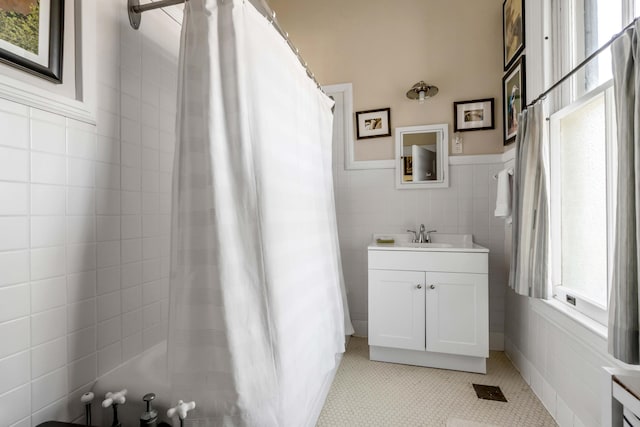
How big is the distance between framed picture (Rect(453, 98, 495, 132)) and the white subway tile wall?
209 cm

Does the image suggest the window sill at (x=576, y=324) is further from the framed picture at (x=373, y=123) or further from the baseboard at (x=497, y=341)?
the framed picture at (x=373, y=123)

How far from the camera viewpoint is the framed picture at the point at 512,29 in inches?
80.3

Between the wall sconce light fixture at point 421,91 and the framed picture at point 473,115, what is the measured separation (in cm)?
21

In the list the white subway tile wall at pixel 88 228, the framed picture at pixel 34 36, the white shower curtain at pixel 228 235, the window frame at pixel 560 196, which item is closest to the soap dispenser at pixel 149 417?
the white shower curtain at pixel 228 235

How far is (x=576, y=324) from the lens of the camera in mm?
1374

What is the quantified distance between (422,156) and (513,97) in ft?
2.42

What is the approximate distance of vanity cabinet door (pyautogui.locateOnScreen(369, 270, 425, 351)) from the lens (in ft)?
7.00

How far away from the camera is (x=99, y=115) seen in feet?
3.58

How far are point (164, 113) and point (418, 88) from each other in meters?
1.96

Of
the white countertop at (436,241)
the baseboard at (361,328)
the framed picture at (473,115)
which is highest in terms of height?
the framed picture at (473,115)

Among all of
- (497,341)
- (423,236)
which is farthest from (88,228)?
(497,341)

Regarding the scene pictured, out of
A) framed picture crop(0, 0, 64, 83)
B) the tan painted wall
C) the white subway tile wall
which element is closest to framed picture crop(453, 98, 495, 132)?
the tan painted wall

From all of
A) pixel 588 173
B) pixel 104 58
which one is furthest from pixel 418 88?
pixel 104 58

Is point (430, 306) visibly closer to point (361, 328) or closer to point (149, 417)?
point (361, 328)
